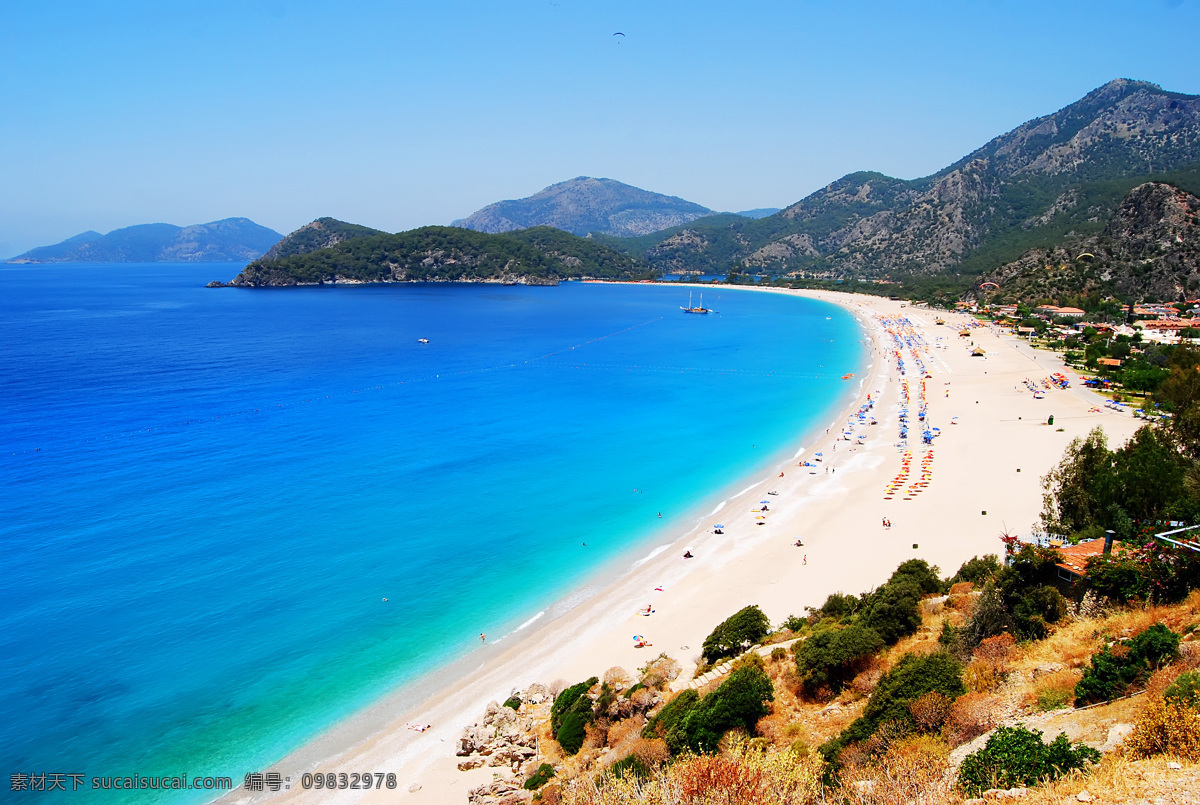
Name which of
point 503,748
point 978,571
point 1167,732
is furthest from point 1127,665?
point 503,748

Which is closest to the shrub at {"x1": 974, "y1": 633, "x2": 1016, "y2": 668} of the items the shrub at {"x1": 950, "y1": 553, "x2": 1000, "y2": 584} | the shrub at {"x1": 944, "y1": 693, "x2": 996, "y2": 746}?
the shrub at {"x1": 944, "y1": 693, "x2": 996, "y2": 746}

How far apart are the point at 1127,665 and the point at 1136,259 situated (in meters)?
118

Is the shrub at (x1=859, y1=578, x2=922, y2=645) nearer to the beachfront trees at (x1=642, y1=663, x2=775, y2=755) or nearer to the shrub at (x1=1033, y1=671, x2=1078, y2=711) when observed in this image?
the beachfront trees at (x1=642, y1=663, x2=775, y2=755)

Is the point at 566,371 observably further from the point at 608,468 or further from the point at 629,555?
the point at 629,555

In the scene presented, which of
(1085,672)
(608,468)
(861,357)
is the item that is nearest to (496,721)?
(1085,672)

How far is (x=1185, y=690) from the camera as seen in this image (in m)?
9.69

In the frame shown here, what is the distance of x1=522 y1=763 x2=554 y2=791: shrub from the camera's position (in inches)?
593

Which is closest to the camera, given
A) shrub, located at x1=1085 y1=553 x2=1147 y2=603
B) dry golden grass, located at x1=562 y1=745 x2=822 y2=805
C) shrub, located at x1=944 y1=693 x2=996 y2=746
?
dry golden grass, located at x1=562 y1=745 x2=822 y2=805

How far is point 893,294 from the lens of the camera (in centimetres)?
16150

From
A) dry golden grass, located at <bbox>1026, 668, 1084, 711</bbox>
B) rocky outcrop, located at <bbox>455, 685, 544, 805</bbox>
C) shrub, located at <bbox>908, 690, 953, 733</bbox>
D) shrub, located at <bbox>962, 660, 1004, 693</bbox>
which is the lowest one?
rocky outcrop, located at <bbox>455, 685, 544, 805</bbox>

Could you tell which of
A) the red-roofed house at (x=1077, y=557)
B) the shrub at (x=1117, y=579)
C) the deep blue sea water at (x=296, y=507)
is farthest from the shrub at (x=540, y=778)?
the shrub at (x=1117, y=579)

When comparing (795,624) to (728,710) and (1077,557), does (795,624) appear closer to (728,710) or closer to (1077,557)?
(728,710)

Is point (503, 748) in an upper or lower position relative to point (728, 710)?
lower

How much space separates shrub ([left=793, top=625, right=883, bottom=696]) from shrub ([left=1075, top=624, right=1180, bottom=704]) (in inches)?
206
